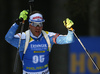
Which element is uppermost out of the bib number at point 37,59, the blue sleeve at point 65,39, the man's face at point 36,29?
the man's face at point 36,29

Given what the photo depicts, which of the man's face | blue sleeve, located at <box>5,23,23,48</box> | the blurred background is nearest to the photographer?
blue sleeve, located at <box>5,23,23,48</box>

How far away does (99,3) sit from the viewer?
1011 centimetres

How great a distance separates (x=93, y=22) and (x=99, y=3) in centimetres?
70

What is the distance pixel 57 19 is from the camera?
396 inches

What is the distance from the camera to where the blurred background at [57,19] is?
963 centimetres

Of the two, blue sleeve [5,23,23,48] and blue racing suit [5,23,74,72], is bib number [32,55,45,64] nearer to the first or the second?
blue racing suit [5,23,74,72]

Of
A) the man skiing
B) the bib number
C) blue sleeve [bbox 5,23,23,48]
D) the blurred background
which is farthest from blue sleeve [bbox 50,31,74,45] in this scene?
the blurred background

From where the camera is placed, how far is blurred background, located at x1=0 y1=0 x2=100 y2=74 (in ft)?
31.6

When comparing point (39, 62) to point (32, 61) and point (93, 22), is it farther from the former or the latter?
point (93, 22)

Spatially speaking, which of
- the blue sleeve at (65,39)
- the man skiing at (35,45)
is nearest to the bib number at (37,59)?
the man skiing at (35,45)

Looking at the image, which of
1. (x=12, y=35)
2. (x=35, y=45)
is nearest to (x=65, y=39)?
(x=35, y=45)

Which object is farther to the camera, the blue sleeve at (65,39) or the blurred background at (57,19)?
the blurred background at (57,19)

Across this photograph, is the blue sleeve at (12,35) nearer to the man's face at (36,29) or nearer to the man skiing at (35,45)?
the man skiing at (35,45)

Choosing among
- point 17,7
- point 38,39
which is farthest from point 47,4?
point 38,39
